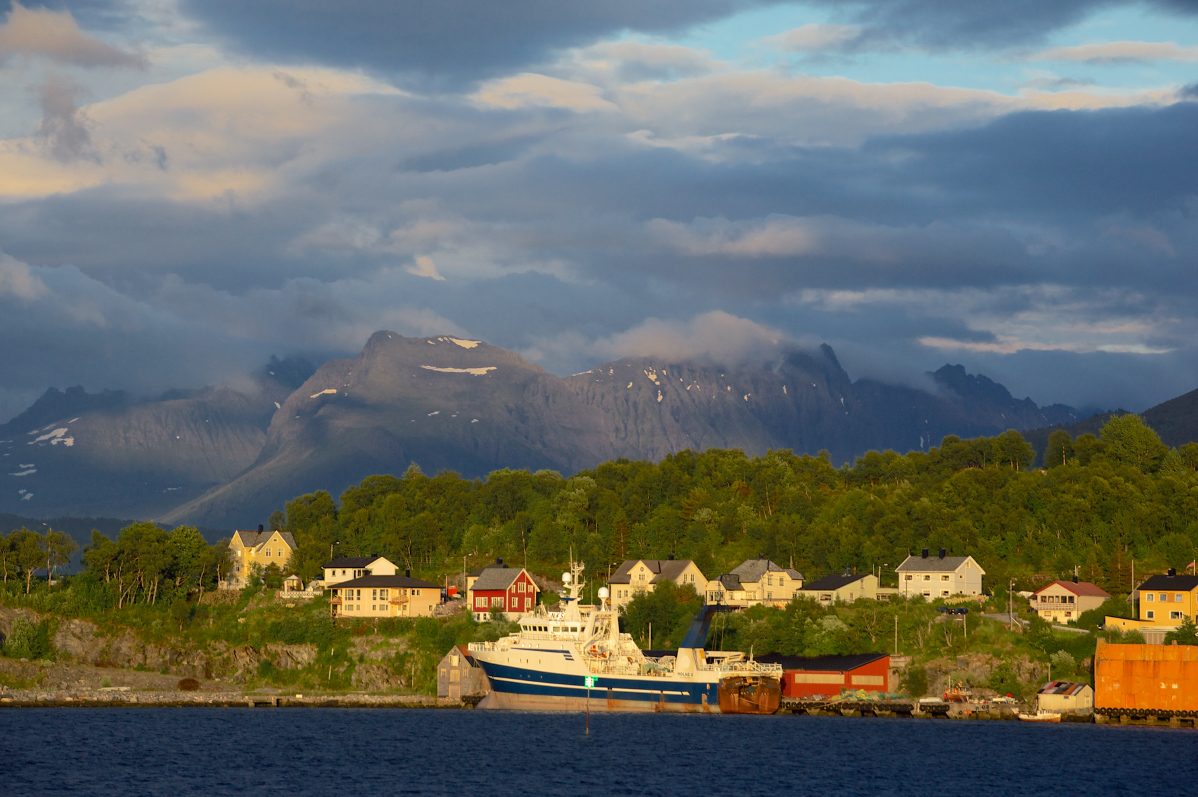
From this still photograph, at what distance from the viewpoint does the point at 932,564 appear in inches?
6275

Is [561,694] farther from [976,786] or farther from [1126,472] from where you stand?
[1126,472]

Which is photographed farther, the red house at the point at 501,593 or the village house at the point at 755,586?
the village house at the point at 755,586

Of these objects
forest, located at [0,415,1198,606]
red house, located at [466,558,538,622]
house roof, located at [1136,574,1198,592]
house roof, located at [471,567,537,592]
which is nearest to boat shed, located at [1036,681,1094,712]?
house roof, located at [1136,574,1198,592]

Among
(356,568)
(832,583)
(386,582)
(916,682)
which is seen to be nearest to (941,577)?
(832,583)

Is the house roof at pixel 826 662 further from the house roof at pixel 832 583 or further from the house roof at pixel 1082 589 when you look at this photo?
the house roof at pixel 1082 589

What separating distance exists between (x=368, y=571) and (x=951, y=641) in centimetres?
7482

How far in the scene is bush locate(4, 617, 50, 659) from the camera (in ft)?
481

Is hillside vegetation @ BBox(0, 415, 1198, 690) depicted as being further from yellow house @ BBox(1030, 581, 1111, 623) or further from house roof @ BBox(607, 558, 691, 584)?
house roof @ BBox(607, 558, 691, 584)

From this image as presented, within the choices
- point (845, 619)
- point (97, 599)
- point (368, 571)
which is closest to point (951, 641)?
point (845, 619)

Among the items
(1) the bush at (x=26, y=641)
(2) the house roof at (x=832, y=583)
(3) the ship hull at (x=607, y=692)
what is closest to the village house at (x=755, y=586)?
(2) the house roof at (x=832, y=583)

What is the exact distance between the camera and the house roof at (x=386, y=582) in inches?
6284

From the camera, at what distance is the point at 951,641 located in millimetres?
135375

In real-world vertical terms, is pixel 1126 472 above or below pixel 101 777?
above

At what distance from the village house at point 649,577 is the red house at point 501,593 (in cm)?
1116
